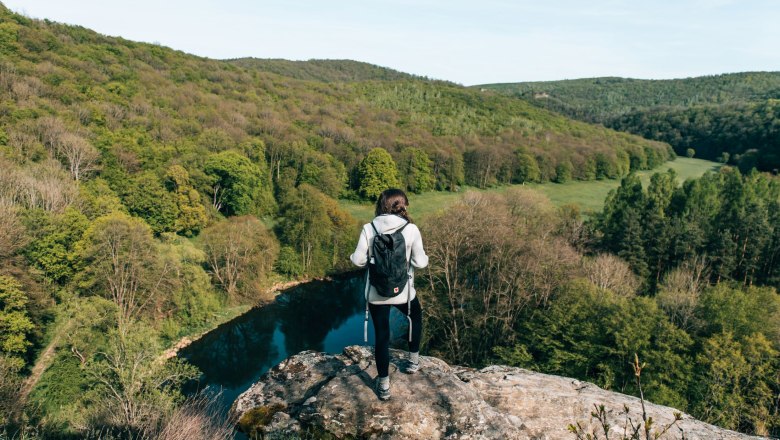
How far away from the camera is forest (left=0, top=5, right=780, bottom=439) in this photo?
776 inches

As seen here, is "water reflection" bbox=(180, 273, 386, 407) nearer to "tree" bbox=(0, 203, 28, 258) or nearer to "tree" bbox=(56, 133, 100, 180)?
"tree" bbox=(0, 203, 28, 258)

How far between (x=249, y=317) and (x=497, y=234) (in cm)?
2281

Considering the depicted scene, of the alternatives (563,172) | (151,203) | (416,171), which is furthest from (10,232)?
(563,172)

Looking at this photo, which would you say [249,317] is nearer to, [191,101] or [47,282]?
[47,282]

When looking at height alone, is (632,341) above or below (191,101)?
below

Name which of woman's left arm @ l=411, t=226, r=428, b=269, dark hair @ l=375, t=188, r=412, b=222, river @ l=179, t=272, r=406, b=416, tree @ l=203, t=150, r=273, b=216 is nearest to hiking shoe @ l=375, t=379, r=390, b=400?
woman's left arm @ l=411, t=226, r=428, b=269

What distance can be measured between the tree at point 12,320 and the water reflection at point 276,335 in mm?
9223

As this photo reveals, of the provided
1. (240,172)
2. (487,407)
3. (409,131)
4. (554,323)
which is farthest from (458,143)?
(487,407)

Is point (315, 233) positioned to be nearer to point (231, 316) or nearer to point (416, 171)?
point (231, 316)

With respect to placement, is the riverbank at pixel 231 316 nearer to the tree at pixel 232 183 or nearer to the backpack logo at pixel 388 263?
the tree at pixel 232 183

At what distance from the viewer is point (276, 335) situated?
33.7 metres

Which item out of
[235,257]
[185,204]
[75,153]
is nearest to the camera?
[235,257]

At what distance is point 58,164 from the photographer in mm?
36969

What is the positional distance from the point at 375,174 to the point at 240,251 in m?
35.1
